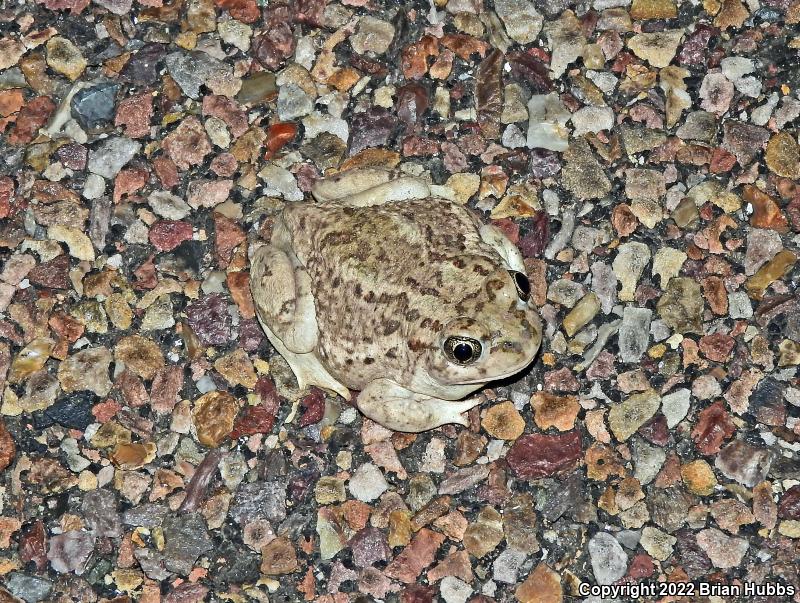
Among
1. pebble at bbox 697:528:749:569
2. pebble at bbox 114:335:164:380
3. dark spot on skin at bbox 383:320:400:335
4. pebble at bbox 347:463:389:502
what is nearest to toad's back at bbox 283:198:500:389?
dark spot on skin at bbox 383:320:400:335

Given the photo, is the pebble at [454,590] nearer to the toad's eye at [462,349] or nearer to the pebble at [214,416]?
the toad's eye at [462,349]

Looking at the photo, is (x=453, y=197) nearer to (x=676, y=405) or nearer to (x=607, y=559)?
(x=676, y=405)

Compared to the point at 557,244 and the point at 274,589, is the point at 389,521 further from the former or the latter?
the point at 557,244

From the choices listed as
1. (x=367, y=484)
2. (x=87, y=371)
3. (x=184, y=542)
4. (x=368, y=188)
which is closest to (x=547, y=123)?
(x=368, y=188)

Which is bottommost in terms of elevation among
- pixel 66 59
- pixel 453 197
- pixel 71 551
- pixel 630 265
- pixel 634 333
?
pixel 71 551

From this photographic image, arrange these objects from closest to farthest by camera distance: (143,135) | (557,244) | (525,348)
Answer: (525,348)
(557,244)
(143,135)

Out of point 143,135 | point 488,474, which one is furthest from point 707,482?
point 143,135

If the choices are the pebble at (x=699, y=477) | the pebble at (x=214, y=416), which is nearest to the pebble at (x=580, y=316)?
the pebble at (x=699, y=477)
